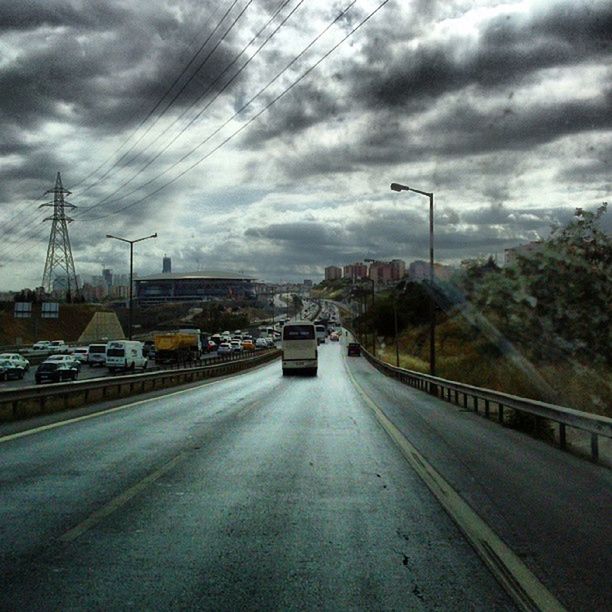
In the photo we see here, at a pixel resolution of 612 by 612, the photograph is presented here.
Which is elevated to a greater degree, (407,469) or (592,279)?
(592,279)

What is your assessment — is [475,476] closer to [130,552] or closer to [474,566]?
[474,566]

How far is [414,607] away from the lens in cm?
485

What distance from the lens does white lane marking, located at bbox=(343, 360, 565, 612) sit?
16.6 ft

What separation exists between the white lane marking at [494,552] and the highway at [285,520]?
2.5 inches

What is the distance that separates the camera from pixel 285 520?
7352 mm

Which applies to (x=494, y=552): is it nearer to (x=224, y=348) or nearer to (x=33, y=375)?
(x=33, y=375)

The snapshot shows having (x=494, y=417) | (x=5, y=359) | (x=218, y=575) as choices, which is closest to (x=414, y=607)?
(x=218, y=575)

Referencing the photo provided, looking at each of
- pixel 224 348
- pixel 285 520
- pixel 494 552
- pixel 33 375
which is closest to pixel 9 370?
pixel 33 375

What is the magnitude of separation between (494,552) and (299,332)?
44.3m

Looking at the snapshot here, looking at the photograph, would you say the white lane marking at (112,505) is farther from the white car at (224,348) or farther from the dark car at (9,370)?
the white car at (224,348)

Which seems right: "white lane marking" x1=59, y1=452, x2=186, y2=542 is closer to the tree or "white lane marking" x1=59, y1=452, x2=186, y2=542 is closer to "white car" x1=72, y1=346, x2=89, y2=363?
the tree

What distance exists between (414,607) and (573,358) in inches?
928

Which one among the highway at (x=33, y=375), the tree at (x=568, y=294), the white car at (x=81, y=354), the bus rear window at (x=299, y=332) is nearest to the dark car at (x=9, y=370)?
the highway at (x=33, y=375)

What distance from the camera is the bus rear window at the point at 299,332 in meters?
50.3
